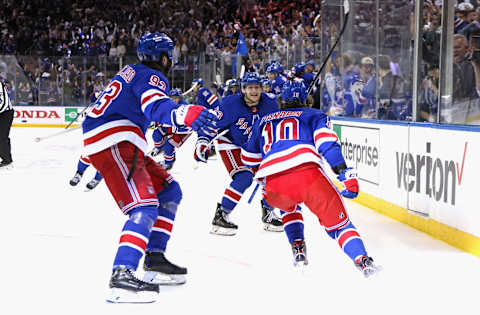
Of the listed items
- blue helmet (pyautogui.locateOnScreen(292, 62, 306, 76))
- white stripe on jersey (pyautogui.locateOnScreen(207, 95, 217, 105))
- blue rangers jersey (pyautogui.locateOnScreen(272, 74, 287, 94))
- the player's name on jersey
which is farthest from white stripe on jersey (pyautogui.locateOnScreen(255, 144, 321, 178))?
white stripe on jersey (pyautogui.locateOnScreen(207, 95, 217, 105))

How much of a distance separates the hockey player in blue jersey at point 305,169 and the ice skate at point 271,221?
4.60ft

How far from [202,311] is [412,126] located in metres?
2.82

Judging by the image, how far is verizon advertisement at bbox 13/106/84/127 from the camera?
17203 millimetres

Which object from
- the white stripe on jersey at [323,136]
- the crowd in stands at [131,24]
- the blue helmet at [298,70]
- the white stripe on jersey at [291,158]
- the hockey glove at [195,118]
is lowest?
the white stripe on jersey at [291,158]

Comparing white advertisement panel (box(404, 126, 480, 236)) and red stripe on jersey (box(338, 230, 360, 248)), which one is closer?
red stripe on jersey (box(338, 230, 360, 248))

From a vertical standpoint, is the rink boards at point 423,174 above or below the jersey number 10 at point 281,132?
below

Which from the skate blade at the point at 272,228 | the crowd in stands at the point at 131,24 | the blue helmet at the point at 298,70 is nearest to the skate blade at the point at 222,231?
the skate blade at the point at 272,228

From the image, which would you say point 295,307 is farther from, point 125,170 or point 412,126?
point 412,126

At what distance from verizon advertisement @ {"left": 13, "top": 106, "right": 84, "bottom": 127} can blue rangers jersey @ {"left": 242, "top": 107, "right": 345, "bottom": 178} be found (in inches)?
582

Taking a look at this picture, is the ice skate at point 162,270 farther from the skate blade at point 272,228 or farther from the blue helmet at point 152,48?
the skate blade at point 272,228

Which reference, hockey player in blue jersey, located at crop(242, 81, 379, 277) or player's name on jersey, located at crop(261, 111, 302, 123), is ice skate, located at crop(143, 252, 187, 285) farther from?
player's name on jersey, located at crop(261, 111, 302, 123)

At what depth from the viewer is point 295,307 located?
9.16 feet

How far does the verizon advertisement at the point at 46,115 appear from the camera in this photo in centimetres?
1720

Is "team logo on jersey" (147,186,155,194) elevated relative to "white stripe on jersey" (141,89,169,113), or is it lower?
lower
